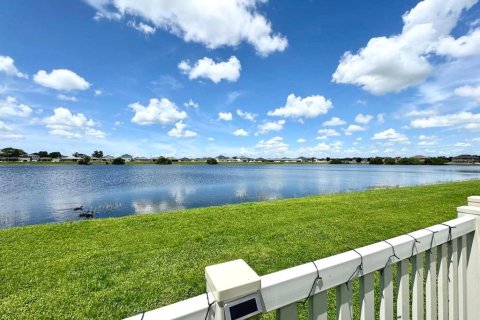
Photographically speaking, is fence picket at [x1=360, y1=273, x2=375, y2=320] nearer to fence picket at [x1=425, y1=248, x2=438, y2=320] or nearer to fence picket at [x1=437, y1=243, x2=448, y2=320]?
fence picket at [x1=425, y1=248, x2=438, y2=320]

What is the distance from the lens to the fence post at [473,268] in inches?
91.7

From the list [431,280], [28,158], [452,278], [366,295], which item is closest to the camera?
[366,295]

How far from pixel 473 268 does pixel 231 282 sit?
8.49 ft

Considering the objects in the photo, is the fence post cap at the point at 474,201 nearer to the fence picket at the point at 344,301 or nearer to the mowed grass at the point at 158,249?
the fence picket at the point at 344,301

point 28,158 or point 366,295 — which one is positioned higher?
point 28,158

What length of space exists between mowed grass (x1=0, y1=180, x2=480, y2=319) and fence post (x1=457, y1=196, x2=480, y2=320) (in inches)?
117

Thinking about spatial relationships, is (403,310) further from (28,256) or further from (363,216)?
(363,216)

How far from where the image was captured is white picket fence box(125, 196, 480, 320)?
1190 millimetres

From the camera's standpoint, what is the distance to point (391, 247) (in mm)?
1711

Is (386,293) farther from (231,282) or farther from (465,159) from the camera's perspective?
(465,159)

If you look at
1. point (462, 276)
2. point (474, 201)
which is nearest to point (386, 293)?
point (462, 276)

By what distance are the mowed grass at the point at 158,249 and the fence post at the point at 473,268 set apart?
117 inches

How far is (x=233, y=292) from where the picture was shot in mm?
1008

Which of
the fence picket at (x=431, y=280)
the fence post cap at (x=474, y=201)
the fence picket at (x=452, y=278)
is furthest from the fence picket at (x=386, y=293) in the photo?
the fence post cap at (x=474, y=201)
